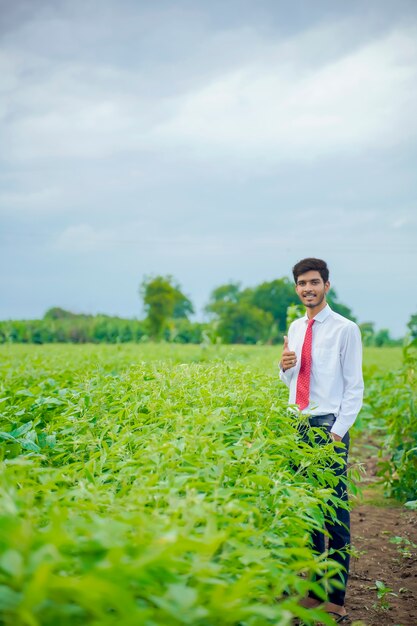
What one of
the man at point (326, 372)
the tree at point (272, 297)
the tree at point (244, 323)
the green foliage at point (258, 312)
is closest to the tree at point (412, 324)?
the man at point (326, 372)

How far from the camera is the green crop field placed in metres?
1.68

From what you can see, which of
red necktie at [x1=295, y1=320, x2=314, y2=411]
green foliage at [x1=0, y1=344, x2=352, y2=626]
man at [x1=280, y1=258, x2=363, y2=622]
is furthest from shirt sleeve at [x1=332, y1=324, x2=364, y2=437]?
green foliage at [x1=0, y1=344, x2=352, y2=626]

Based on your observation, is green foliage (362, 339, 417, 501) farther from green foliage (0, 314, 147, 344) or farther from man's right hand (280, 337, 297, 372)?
green foliage (0, 314, 147, 344)

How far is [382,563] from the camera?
5621mm

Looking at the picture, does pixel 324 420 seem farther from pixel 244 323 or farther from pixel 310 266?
pixel 244 323

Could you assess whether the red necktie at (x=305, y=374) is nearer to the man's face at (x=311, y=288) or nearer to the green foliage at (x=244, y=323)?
the man's face at (x=311, y=288)

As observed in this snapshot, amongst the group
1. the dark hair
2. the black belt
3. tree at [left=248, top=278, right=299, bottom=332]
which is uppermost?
tree at [left=248, top=278, right=299, bottom=332]

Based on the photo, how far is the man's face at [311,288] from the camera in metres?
4.57

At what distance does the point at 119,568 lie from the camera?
1664 mm

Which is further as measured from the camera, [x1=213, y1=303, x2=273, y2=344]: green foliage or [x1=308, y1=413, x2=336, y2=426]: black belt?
[x1=213, y1=303, x2=273, y2=344]: green foliage

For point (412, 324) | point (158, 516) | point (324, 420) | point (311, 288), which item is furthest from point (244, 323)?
point (158, 516)

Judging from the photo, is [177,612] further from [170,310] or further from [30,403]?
[170,310]

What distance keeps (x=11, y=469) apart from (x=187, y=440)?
30.5 inches

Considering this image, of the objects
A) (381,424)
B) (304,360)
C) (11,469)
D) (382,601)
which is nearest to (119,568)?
(11,469)
